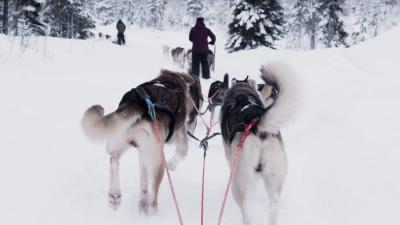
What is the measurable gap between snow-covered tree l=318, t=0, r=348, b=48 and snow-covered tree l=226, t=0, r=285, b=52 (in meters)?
13.1

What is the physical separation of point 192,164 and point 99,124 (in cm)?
217

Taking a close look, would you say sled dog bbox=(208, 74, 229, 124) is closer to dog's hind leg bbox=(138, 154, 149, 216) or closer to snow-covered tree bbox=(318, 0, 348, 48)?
dog's hind leg bbox=(138, 154, 149, 216)

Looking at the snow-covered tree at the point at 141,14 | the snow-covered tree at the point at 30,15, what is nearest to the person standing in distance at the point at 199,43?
the snow-covered tree at the point at 30,15

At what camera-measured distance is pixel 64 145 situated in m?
4.25

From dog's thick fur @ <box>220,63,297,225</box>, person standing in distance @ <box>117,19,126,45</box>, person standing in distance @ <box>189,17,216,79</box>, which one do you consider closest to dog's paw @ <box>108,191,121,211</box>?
dog's thick fur @ <box>220,63,297,225</box>

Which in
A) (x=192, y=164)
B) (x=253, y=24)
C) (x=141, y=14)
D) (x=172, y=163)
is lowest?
(x=192, y=164)

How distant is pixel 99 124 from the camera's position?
2.74m

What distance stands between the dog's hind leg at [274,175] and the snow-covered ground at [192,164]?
38cm

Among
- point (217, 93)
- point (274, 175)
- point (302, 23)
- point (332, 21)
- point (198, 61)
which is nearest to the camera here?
point (274, 175)

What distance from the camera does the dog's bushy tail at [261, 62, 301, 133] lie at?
2691mm

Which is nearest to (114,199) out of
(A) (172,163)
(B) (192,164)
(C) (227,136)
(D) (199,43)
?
(C) (227,136)

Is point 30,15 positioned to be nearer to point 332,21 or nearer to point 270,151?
point 270,151

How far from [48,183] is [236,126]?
1.72m

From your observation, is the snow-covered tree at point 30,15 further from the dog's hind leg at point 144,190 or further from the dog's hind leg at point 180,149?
the dog's hind leg at point 144,190
